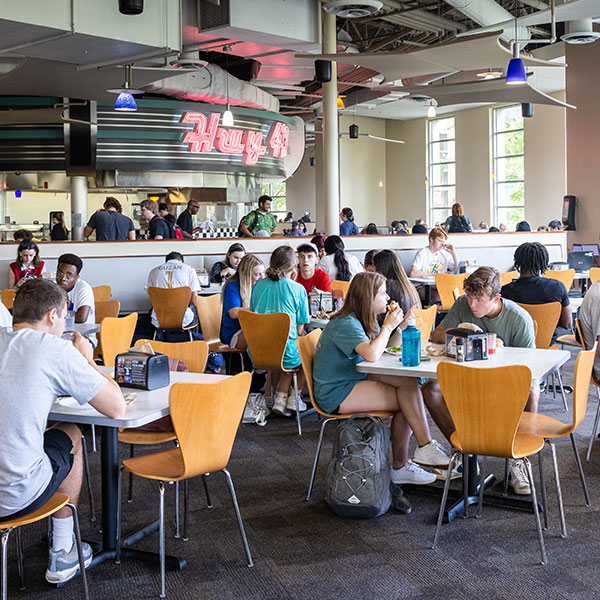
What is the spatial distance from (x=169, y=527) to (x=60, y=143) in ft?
36.5

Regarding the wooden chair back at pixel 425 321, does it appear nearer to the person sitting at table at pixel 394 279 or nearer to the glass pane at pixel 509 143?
the person sitting at table at pixel 394 279

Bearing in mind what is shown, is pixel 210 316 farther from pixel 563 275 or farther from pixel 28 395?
pixel 28 395

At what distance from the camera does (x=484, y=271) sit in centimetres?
418

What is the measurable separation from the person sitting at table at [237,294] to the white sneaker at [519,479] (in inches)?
101

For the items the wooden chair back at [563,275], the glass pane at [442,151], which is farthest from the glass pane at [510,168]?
the wooden chair back at [563,275]

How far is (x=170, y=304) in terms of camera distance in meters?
7.04

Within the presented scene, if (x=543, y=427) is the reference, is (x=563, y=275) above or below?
above

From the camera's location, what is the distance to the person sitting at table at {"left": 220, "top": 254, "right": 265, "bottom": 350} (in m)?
6.06

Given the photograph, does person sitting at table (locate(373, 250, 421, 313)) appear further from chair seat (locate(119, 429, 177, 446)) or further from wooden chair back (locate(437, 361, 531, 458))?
chair seat (locate(119, 429, 177, 446))

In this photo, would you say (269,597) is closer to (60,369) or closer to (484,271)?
(60,369)

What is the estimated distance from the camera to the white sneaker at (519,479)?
13.3ft

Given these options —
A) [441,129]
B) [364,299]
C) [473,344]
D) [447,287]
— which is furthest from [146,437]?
[441,129]

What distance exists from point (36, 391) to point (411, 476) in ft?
6.94

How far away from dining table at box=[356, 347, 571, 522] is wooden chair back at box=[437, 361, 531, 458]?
35 centimetres
